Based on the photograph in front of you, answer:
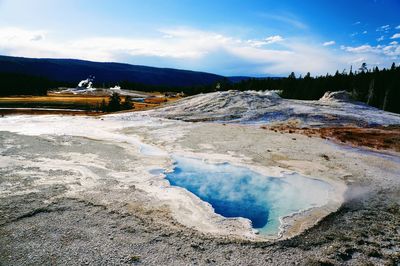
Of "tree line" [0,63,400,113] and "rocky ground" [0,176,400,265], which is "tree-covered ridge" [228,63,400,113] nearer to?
"tree line" [0,63,400,113]

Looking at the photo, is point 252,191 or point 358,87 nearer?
point 252,191

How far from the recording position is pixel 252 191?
58.3 ft

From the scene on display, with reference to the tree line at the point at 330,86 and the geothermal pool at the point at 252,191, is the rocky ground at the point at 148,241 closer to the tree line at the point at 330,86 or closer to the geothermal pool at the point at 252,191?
the geothermal pool at the point at 252,191

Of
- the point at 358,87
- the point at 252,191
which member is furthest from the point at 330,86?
the point at 252,191

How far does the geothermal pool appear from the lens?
48.5ft

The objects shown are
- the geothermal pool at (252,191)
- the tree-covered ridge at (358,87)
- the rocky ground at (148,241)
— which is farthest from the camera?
the tree-covered ridge at (358,87)

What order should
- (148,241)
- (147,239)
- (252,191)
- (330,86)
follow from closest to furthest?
(148,241) → (147,239) → (252,191) → (330,86)

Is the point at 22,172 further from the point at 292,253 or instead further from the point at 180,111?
the point at 180,111

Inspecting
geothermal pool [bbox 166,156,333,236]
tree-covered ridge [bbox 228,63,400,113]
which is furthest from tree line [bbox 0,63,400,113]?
geothermal pool [bbox 166,156,333,236]

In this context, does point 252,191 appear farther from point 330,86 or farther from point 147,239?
point 330,86

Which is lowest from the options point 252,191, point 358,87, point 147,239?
point 252,191

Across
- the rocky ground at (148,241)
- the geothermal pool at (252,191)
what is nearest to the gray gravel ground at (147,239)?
the rocky ground at (148,241)

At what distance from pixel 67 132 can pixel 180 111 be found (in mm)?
24421

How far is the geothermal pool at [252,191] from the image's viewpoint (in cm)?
1478
